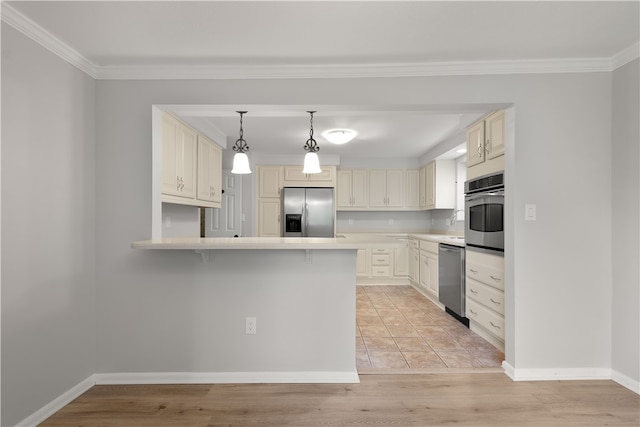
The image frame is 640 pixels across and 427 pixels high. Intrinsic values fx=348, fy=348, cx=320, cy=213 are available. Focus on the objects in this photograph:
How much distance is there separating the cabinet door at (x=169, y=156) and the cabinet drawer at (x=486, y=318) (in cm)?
300

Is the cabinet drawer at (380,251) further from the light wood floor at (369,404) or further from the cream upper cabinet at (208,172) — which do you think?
the light wood floor at (369,404)

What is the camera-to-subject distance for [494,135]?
3.10 metres

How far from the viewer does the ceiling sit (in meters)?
1.81

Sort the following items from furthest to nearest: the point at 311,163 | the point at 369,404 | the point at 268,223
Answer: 1. the point at 268,223
2. the point at 311,163
3. the point at 369,404

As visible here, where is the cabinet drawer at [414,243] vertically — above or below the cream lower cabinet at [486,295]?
above

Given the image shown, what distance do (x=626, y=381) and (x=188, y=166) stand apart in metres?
3.81

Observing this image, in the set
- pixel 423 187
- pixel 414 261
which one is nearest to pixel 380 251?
pixel 414 261

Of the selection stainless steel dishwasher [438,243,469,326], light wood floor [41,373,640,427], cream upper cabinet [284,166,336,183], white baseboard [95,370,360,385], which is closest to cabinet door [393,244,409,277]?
stainless steel dishwasher [438,243,469,326]

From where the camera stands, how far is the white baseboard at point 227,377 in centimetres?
249

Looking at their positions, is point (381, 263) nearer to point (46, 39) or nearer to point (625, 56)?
point (625, 56)

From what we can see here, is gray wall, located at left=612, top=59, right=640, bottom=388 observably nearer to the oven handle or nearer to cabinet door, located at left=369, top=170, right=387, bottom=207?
the oven handle

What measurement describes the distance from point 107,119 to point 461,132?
152 inches

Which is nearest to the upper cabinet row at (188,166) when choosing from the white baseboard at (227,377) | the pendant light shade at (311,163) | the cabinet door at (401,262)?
the pendant light shade at (311,163)

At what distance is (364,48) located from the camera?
2217 mm
